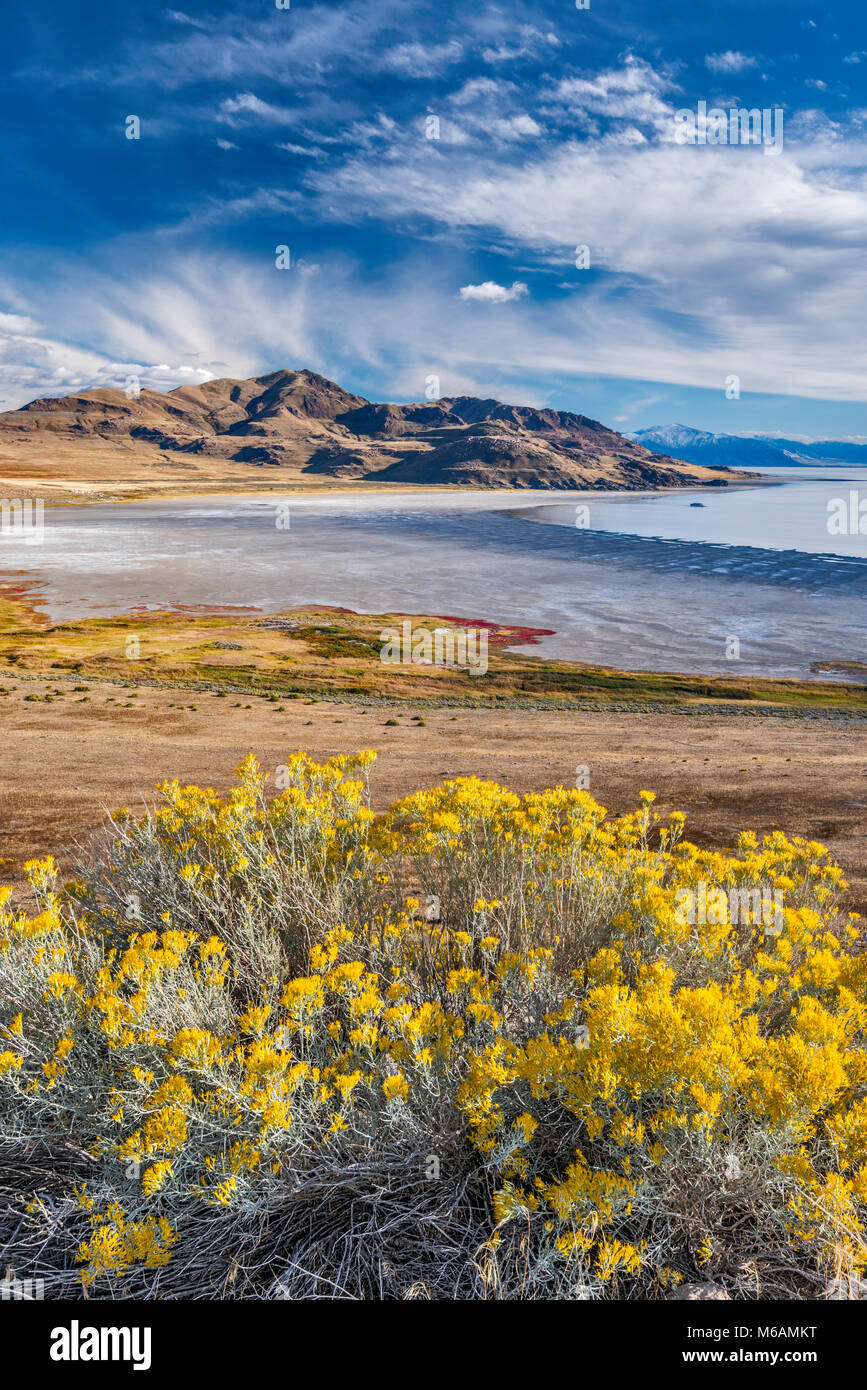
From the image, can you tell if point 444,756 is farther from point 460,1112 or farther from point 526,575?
point 526,575

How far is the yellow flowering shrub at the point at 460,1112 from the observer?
219 cm

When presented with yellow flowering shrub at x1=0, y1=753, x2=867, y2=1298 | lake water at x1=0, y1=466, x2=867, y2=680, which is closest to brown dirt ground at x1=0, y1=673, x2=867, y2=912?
yellow flowering shrub at x1=0, y1=753, x2=867, y2=1298

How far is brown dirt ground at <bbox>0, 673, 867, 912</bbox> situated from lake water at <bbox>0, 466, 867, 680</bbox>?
13.9m

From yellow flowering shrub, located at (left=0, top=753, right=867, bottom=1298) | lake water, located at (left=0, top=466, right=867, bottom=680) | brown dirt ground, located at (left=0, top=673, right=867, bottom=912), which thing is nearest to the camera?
yellow flowering shrub, located at (left=0, top=753, right=867, bottom=1298)

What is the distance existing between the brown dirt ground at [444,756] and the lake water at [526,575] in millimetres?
13897

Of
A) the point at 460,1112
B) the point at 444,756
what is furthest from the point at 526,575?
the point at 460,1112

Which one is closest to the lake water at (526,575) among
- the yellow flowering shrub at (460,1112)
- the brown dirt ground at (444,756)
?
the brown dirt ground at (444,756)

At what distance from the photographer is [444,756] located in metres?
14.3

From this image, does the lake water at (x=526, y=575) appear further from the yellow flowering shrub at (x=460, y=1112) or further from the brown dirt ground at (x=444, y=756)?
the yellow flowering shrub at (x=460, y=1112)

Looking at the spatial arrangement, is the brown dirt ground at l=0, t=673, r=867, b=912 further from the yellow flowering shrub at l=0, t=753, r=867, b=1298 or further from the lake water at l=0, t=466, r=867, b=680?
the lake water at l=0, t=466, r=867, b=680

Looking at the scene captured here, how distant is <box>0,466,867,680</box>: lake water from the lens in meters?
38.8

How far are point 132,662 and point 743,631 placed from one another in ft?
109

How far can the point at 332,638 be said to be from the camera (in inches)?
1385
